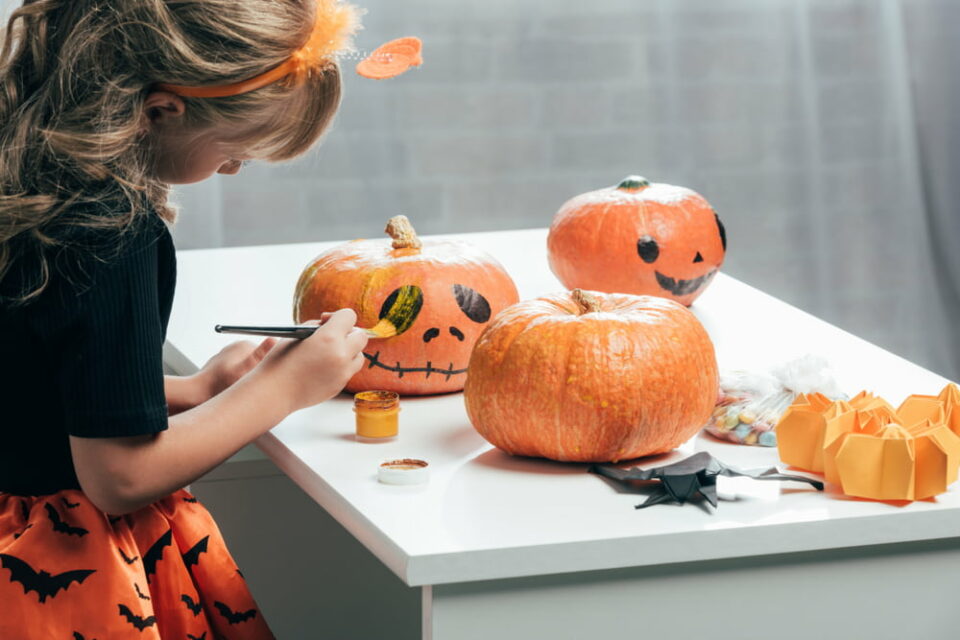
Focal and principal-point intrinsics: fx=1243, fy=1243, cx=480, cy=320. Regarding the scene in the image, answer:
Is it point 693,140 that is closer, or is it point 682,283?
point 682,283

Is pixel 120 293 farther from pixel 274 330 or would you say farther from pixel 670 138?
pixel 670 138

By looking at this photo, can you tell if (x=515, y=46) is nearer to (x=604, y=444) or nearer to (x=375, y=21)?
(x=375, y=21)

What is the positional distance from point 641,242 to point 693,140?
4.91ft

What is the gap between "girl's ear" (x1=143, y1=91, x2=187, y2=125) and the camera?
1.01 meters

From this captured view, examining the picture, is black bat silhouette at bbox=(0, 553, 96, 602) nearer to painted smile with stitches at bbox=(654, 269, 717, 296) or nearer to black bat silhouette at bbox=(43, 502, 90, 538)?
black bat silhouette at bbox=(43, 502, 90, 538)

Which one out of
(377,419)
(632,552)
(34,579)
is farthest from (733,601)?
(34,579)

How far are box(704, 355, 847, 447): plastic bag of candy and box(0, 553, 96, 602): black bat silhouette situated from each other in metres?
0.58

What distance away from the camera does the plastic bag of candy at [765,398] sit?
112 cm

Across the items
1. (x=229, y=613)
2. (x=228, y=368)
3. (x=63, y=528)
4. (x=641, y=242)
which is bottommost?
(x=229, y=613)

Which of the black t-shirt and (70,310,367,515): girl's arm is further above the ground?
the black t-shirt

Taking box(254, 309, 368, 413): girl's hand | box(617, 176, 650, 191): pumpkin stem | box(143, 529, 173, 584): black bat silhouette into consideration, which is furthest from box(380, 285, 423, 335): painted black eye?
box(617, 176, 650, 191): pumpkin stem

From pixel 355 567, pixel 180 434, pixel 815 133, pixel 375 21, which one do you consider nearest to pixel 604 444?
pixel 180 434

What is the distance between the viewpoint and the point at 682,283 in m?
1.54

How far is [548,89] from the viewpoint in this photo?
2.81 metres
